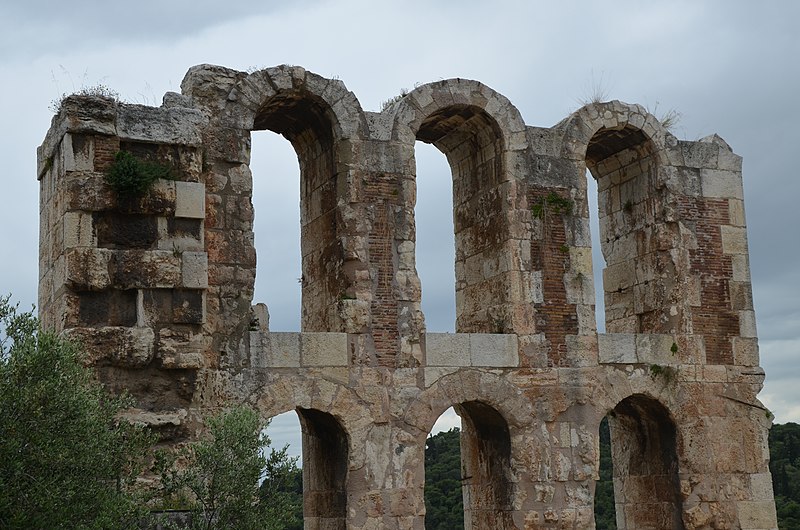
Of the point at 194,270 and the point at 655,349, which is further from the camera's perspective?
the point at 655,349

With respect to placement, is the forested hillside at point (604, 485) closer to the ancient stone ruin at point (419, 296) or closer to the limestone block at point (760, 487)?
the limestone block at point (760, 487)

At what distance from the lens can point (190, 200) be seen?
14.4 meters

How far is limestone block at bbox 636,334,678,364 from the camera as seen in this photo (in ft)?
56.9

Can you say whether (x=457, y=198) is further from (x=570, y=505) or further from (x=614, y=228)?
(x=570, y=505)

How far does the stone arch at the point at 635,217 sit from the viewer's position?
17766mm

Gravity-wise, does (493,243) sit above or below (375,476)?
above

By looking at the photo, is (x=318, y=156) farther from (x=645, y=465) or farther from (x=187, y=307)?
(x=645, y=465)

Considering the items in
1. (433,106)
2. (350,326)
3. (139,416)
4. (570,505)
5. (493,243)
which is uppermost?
(433,106)

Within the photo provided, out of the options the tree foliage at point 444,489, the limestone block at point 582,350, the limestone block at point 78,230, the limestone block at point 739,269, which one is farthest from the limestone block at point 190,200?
the tree foliage at point 444,489

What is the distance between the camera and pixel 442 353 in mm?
16016

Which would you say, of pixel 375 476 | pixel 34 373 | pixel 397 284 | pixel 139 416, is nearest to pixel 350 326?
pixel 397 284

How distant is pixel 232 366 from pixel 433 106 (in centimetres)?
460

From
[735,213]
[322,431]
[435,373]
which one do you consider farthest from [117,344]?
[735,213]

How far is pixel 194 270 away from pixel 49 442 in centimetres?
359
